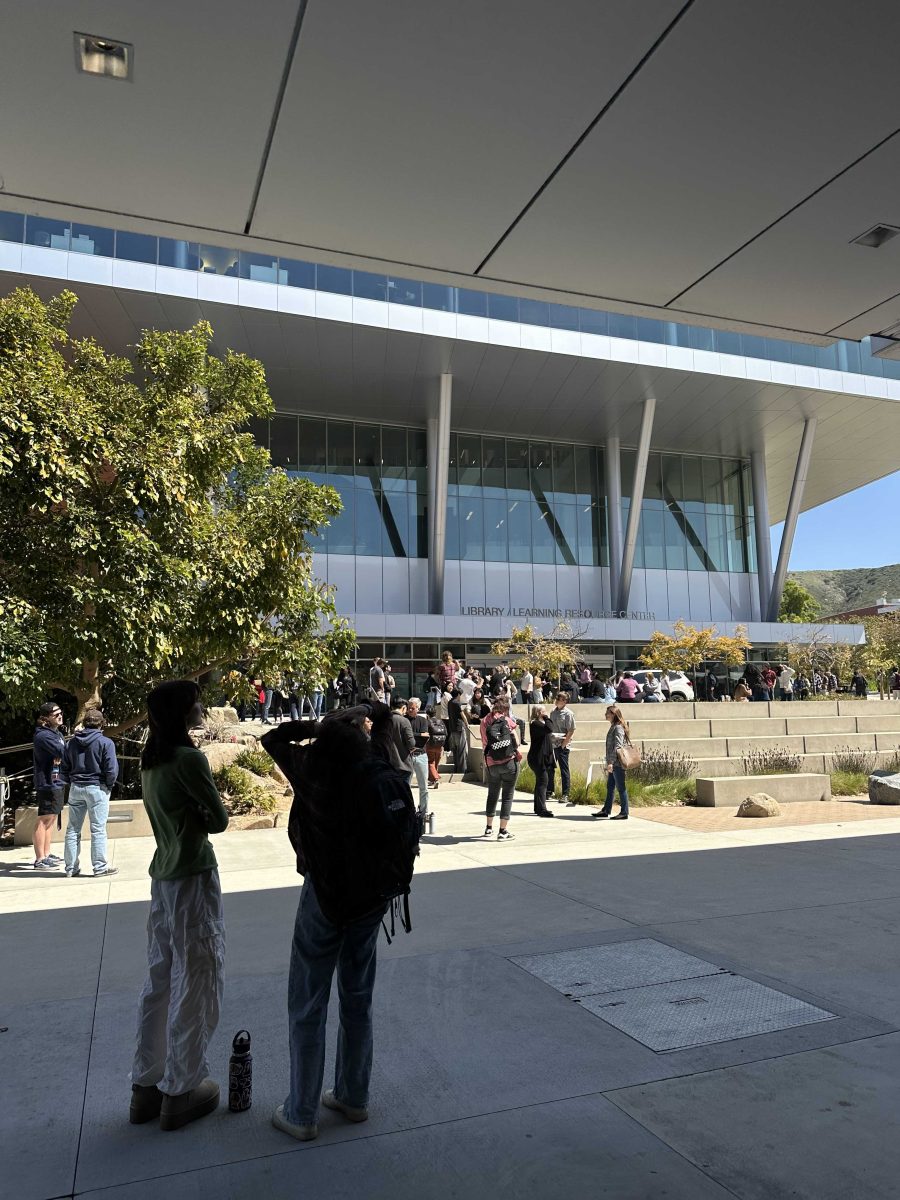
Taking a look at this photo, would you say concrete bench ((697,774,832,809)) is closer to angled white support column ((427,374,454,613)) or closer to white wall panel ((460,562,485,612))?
angled white support column ((427,374,454,613))

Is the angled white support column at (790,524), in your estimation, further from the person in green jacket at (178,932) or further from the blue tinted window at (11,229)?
the person in green jacket at (178,932)

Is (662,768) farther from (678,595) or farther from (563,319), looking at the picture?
(678,595)

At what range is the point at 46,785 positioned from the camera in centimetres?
948

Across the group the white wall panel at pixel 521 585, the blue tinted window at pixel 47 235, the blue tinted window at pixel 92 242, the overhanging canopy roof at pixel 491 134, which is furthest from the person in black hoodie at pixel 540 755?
the white wall panel at pixel 521 585

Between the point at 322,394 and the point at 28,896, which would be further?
the point at 322,394

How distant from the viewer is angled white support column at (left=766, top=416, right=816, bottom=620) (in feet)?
129

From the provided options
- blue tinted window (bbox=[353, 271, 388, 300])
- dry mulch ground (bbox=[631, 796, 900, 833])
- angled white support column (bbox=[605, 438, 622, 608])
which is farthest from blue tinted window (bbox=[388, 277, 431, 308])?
dry mulch ground (bbox=[631, 796, 900, 833])

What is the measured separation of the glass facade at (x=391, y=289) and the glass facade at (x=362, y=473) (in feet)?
Answer: 25.3

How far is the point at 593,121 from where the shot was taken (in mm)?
3867

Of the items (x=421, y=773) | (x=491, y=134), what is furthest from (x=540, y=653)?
(x=491, y=134)

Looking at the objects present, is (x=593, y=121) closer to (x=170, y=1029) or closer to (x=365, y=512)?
(x=170, y=1029)

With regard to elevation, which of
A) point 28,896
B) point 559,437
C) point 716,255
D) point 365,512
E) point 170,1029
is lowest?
point 28,896

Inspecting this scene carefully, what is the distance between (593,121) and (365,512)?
33832 mm

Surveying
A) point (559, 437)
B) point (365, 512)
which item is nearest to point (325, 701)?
point (365, 512)
